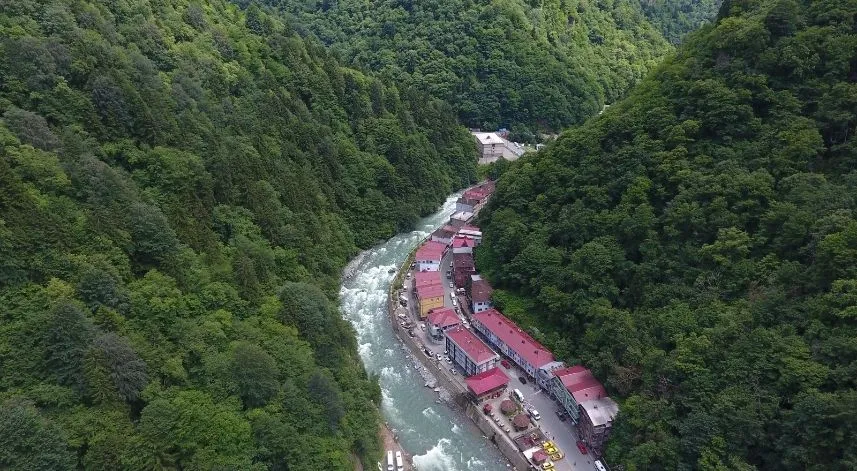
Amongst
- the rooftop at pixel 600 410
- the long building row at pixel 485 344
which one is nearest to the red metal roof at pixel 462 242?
the long building row at pixel 485 344

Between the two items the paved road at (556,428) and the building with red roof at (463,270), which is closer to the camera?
the paved road at (556,428)

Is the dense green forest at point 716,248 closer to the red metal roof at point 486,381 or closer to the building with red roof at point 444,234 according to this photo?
the red metal roof at point 486,381

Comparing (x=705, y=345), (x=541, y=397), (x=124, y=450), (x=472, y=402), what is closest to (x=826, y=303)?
(x=705, y=345)

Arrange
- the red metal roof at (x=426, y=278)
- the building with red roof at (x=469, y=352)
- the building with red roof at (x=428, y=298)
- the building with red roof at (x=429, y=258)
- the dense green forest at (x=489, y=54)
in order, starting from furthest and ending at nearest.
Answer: the dense green forest at (x=489, y=54) < the building with red roof at (x=429, y=258) < the red metal roof at (x=426, y=278) < the building with red roof at (x=428, y=298) < the building with red roof at (x=469, y=352)

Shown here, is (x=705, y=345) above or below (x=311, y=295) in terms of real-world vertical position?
above

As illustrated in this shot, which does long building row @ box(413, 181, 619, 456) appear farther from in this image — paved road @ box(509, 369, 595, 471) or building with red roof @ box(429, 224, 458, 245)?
paved road @ box(509, 369, 595, 471)

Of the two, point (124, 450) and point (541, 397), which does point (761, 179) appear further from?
point (124, 450)
